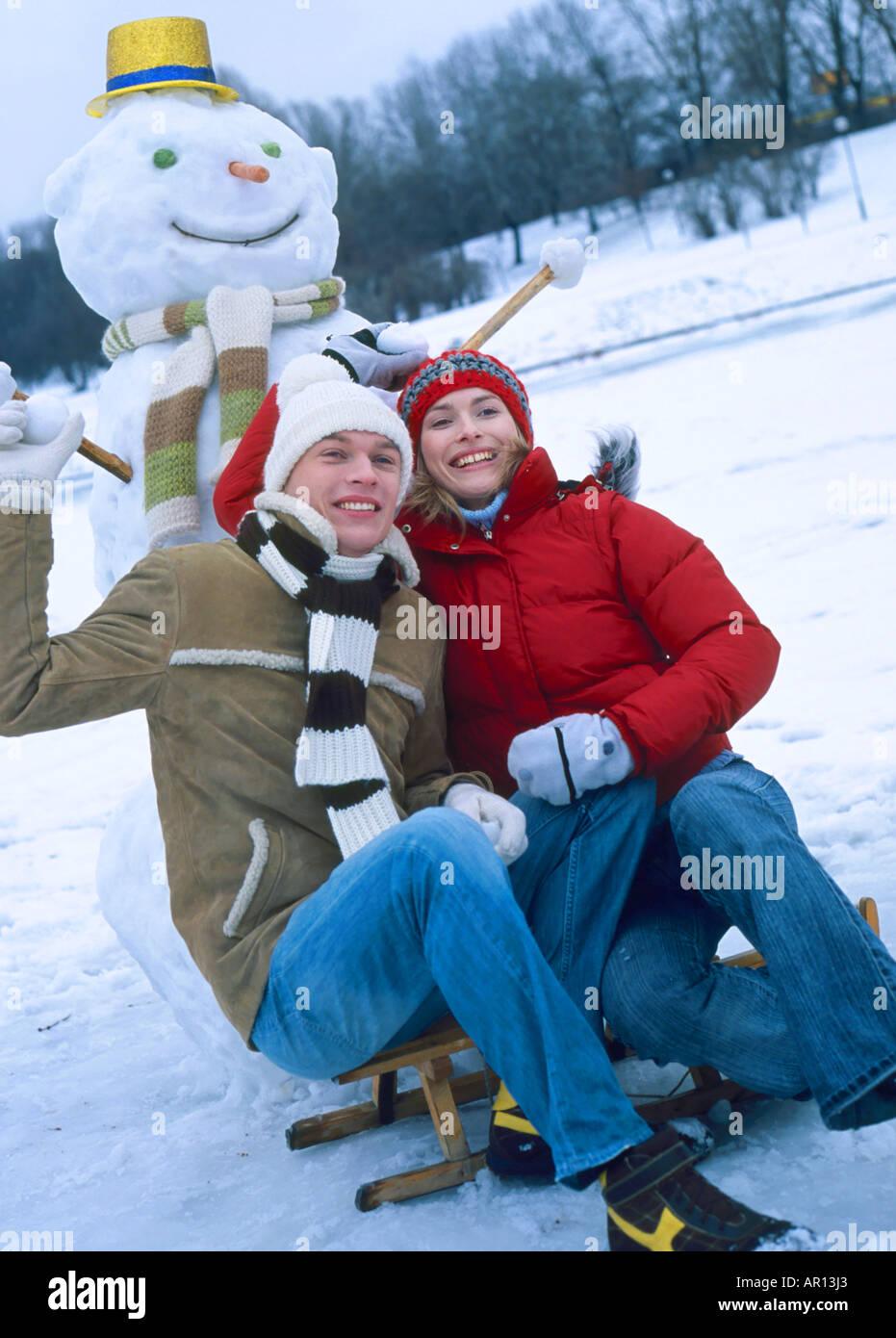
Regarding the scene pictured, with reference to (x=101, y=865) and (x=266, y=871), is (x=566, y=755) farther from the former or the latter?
(x=101, y=865)

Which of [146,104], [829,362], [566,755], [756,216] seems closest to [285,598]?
[566,755]

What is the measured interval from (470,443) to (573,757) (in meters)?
Answer: 0.67

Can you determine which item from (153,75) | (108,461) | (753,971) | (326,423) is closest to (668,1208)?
(753,971)

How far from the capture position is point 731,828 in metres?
1.89

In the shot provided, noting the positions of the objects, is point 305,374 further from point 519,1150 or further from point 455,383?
point 519,1150

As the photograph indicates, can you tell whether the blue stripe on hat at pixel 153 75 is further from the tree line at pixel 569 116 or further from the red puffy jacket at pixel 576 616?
the tree line at pixel 569 116

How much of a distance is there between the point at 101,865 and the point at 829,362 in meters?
7.14

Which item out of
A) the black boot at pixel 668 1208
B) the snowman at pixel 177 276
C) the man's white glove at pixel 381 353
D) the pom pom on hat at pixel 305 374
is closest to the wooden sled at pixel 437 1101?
the black boot at pixel 668 1208

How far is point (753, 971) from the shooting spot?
2037 mm

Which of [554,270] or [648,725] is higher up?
[554,270]

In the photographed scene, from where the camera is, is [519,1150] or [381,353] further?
[381,353]

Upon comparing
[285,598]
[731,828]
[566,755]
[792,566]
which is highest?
[285,598]

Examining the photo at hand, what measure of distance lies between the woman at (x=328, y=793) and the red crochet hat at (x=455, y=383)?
9.1 inches
